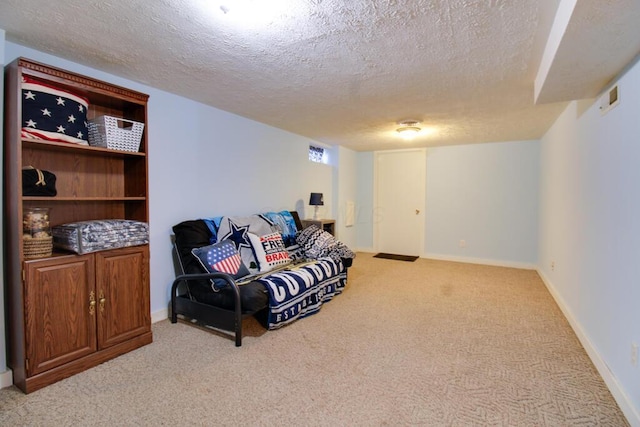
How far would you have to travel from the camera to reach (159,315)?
305 centimetres

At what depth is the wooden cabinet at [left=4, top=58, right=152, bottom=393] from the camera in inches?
76.0

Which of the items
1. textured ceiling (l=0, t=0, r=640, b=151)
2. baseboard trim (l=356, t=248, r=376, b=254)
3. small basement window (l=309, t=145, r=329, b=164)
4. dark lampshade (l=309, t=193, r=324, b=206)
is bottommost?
baseboard trim (l=356, t=248, r=376, b=254)

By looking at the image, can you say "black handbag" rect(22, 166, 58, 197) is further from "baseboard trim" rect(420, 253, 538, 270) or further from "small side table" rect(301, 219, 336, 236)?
"baseboard trim" rect(420, 253, 538, 270)

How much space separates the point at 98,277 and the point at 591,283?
3650 millimetres

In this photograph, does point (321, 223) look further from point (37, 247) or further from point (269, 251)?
point (37, 247)

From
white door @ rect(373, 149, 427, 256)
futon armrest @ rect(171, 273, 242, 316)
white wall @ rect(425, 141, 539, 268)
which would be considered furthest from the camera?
white door @ rect(373, 149, 427, 256)

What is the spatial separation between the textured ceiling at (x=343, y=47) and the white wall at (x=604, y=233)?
0.33 metres

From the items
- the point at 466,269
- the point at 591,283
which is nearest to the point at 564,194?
the point at 591,283

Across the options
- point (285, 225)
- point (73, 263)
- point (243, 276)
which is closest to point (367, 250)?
point (285, 225)

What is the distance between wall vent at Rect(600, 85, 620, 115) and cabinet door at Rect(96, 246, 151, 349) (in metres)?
3.43

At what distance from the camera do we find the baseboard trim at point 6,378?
199cm

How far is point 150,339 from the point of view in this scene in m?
2.57

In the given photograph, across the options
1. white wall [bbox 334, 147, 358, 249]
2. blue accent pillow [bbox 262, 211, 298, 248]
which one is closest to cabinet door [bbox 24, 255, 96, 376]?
blue accent pillow [bbox 262, 211, 298, 248]

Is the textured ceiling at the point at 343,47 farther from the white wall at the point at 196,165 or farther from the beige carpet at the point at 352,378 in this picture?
the beige carpet at the point at 352,378
